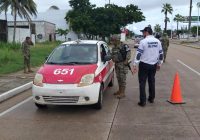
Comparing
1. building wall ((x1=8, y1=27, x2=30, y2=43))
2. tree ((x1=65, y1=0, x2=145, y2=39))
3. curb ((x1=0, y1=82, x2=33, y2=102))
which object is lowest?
curb ((x1=0, y1=82, x2=33, y2=102))

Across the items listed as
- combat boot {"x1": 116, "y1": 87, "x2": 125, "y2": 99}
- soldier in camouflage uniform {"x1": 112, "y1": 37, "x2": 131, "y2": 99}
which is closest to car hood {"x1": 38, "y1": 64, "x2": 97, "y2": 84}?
soldier in camouflage uniform {"x1": 112, "y1": 37, "x2": 131, "y2": 99}

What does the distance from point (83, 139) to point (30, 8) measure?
45.3 meters

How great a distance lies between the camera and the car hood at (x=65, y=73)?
9.23 metres

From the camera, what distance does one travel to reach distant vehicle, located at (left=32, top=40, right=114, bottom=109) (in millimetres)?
9094

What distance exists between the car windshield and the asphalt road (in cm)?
116

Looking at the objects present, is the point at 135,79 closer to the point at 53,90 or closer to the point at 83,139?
the point at 53,90

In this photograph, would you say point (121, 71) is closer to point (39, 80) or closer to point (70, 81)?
point (70, 81)

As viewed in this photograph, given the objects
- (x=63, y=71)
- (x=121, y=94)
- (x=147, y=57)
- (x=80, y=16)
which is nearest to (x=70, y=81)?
(x=63, y=71)

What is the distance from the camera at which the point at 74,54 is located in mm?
10672

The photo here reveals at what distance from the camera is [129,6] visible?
63344 millimetres

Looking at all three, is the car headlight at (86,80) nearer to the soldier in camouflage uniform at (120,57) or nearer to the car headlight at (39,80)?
the car headlight at (39,80)

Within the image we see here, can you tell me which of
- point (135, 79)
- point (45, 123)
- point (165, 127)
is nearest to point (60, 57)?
point (45, 123)

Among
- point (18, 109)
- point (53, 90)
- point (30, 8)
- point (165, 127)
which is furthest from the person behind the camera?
point (30, 8)

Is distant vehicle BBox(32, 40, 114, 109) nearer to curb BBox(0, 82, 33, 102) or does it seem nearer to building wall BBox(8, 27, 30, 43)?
curb BBox(0, 82, 33, 102)
